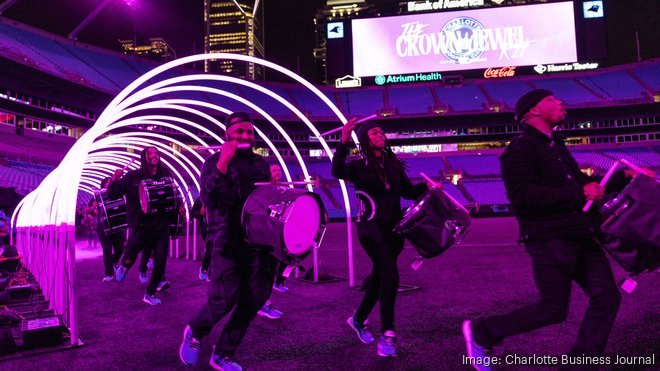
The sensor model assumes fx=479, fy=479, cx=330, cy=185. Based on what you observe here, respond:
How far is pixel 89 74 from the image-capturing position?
3806cm

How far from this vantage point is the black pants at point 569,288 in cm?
314

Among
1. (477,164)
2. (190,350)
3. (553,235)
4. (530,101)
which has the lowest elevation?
(190,350)

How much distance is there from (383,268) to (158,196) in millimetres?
4299

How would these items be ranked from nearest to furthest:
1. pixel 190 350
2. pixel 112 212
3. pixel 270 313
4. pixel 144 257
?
pixel 190 350 < pixel 270 313 < pixel 144 257 < pixel 112 212

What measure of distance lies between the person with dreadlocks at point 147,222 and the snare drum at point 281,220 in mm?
4164

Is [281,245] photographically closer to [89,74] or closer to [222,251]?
[222,251]

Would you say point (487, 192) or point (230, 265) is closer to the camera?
point (230, 265)

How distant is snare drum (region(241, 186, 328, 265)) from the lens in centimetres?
374

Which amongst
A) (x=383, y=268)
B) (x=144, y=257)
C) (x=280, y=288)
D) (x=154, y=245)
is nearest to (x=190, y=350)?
(x=383, y=268)

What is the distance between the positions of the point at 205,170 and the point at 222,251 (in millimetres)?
705

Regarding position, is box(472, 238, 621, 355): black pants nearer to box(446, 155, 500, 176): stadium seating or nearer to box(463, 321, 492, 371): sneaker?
box(463, 321, 492, 371): sneaker

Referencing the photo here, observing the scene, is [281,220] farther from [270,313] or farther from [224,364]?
[270,313]

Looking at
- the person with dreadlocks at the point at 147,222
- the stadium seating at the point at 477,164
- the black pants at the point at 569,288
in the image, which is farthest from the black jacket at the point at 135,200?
the stadium seating at the point at 477,164

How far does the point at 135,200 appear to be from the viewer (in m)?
8.08
